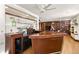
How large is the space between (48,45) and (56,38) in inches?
8.0

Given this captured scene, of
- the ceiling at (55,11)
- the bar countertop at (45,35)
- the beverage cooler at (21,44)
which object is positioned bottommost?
the beverage cooler at (21,44)

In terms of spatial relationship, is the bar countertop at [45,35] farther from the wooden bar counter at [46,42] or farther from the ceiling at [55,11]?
the ceiling at [55,11]

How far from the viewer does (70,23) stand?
2084 millimetres

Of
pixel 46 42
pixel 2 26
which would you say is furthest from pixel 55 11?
pixel 2 26

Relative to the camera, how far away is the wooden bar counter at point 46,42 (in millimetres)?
2152

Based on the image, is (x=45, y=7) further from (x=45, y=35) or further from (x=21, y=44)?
(x=21, y=44)

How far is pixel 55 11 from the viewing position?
6.93ft

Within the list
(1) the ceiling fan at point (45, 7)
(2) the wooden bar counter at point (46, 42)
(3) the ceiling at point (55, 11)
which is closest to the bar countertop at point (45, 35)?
(2) the wooden bar counter at point (46, 42)

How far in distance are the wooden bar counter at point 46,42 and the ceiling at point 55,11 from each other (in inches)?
12.0

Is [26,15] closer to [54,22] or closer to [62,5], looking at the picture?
[54,22]

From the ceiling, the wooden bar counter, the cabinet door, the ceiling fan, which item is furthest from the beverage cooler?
the ceiling fan

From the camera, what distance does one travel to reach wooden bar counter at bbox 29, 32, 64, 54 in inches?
84.7
